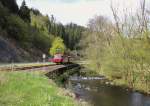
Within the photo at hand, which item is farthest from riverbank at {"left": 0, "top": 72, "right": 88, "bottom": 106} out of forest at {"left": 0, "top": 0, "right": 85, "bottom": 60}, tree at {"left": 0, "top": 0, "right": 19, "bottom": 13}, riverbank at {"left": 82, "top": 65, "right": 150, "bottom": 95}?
tree at {"left": 0, "top": 0, "right": 19, "bottom": 13}

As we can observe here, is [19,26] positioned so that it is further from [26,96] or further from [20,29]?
[26,96]

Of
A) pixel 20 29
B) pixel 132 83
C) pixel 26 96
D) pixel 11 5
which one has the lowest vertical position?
pixel 132 83

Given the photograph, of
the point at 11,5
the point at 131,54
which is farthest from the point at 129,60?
the point at 11,5

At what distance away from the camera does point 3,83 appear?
23.8 m

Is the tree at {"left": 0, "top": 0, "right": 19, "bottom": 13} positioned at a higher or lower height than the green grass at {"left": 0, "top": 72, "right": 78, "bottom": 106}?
higher

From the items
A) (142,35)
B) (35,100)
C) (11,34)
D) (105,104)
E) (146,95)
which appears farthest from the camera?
(11,34)

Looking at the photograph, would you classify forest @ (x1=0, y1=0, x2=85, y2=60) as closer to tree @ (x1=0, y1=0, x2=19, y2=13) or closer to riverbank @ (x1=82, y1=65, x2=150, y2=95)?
tree @ (x1=0, y1=0, x2=19, y2=13)

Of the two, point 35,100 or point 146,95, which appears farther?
point 146,95

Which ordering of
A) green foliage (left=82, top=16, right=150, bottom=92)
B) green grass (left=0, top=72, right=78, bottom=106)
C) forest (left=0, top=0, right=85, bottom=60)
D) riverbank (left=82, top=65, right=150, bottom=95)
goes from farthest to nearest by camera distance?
1. forest (left=0, top=0, right=85, bottom=60)
2. green foliage (left=82, top=16, right=150, bottom=92)
3. riverbank (left=82, top=65, right=150, bottom=95)
4. green grass (left=0, top=72, right=78, bottom=106)

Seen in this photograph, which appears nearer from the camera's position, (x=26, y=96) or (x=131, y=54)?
(x=26, y=96)

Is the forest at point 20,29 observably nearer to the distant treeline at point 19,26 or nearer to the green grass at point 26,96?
the distant treeline at point 19,26

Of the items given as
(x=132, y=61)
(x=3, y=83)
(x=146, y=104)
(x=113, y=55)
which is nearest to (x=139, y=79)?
(x=132, y=61)

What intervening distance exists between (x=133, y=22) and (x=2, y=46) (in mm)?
34646

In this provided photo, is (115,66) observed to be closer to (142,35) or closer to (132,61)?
(132,61)
